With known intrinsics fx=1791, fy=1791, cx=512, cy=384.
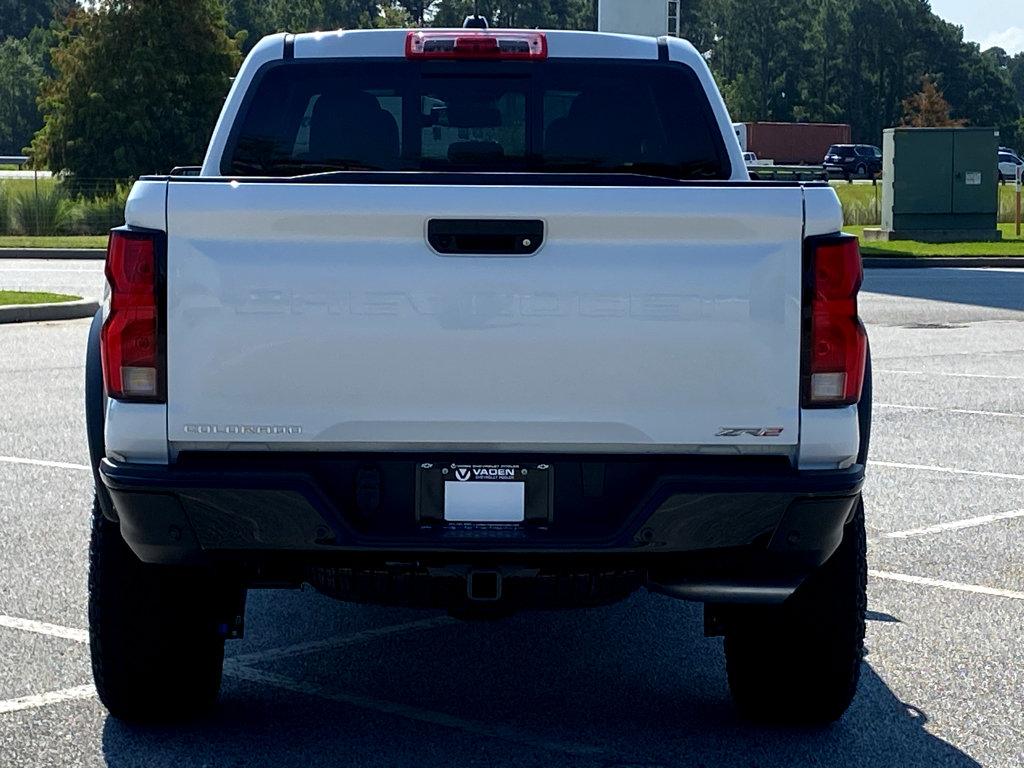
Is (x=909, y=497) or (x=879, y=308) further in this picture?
(x=879, y=308)

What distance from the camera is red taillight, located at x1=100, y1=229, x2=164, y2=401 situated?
14.7 feet

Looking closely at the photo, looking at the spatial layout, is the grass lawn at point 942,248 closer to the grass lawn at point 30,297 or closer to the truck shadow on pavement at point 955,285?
the truck shadow on pavement at point 955,285

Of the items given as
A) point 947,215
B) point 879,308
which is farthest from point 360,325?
point 947,215

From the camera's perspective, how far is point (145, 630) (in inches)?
198

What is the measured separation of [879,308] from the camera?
21953mm

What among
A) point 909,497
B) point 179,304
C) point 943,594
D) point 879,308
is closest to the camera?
point 179,304

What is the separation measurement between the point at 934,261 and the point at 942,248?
8.40ft

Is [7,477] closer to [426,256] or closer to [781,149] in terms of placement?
[426,256]

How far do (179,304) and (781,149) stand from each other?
102m

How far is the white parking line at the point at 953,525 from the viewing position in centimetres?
823

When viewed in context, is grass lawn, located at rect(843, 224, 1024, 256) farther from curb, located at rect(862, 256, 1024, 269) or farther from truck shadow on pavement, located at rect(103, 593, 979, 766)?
truck shadow on pavement, located at rect(103, 593, 979, 766)

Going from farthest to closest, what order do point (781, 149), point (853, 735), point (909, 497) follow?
point (781, 149)
point (909, 497)
point (853, 735)

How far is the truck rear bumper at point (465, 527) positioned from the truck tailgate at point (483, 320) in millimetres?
79

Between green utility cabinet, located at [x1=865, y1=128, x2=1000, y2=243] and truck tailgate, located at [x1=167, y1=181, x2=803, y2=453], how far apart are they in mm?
30095
